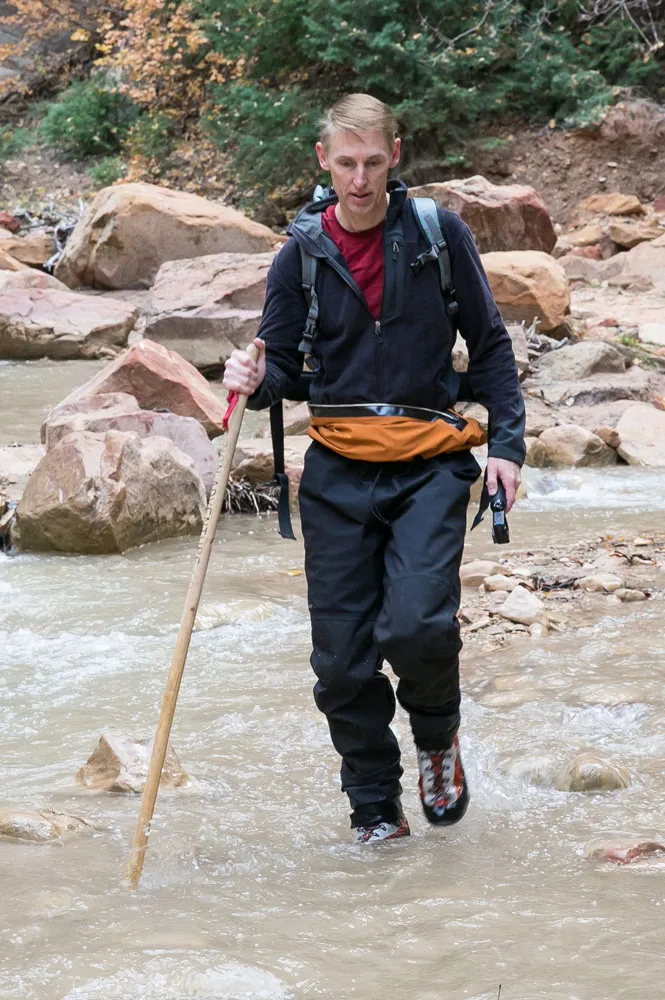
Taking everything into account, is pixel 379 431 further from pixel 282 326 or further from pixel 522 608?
pixel 522 608

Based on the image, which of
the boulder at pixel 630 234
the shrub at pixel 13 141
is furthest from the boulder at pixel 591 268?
the shrub at pixel 13 141

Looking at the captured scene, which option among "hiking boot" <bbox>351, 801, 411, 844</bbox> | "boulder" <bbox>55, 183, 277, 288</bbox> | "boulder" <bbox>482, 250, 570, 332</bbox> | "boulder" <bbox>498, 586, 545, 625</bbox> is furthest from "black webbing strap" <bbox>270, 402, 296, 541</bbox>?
"boulder" <bbox>55, 183, 277, 288</bbox>

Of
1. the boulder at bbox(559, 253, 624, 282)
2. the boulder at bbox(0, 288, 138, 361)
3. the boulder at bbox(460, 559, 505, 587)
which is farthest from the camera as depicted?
the boulder at bbox(559, 253, 624, 282)

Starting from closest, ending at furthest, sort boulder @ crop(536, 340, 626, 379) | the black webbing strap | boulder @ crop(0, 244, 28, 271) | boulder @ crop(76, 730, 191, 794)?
the black webbing strap → boulder @ crop(76, 730, 191, 794) → boulder @ crop(536, 340, 626, 379) → boulder @ crop(0, 244, 28, 271)

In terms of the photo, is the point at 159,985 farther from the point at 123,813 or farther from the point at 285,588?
the point at 285,588

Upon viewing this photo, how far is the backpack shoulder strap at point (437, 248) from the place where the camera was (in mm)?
3080

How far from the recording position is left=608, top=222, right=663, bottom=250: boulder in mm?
17016

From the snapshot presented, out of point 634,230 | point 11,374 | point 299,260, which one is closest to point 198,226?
point 11,374

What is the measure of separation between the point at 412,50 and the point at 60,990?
56.4 ft

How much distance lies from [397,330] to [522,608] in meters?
2.67

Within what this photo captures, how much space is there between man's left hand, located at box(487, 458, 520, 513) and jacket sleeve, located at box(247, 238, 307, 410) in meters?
0.58

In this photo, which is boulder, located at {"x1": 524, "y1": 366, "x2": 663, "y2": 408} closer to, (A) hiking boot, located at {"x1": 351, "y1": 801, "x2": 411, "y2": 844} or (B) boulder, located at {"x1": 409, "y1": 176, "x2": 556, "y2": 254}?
(B) boulder, located at {"x1": 409, "y1": 176, "x2": 556, "y2": 254}

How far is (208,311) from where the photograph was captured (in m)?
12.5

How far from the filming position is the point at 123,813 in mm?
3418
